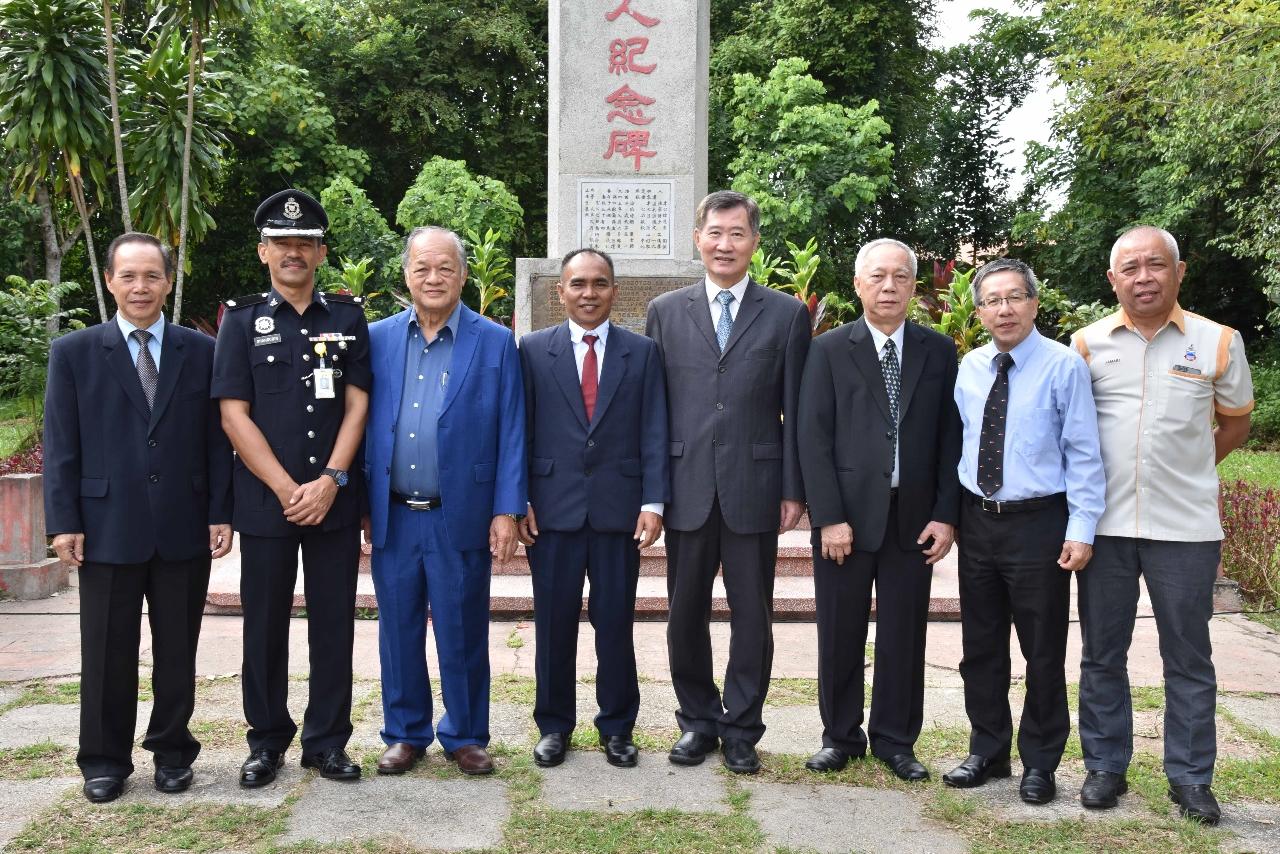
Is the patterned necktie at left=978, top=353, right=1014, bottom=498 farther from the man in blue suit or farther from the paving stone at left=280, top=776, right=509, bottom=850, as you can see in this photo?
the paving stone at left=280, top=776, right=509, bottom=850

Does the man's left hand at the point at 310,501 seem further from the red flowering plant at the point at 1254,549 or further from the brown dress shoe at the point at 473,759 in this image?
the red flowering plant at the point at 1254,549

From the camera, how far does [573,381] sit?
3951 mm

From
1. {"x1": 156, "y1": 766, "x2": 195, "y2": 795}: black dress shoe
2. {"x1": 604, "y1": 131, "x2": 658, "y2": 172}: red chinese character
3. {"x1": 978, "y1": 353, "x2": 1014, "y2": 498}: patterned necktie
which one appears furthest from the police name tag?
{"x1": 604, "y1": 131, "x2": 658, "y2": 172}: red chinese character

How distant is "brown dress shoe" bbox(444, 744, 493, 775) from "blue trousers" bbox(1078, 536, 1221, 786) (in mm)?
1842

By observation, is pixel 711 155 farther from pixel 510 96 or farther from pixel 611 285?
pixel 611 285

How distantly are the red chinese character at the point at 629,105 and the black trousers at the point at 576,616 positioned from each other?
4611 mm

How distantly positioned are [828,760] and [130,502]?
230 centimetres

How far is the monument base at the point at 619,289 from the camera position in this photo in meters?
7.66

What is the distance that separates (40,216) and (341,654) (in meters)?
17.9

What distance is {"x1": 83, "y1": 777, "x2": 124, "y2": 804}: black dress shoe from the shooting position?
3.55 meters

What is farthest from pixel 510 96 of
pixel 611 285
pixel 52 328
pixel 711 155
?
pixel 611 285

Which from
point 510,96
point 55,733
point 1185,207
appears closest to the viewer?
point 55,733

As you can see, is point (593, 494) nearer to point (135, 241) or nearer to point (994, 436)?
point (994, 436)

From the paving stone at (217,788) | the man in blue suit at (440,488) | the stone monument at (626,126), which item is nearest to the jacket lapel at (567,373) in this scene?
the man in blue suit at (440,488)
